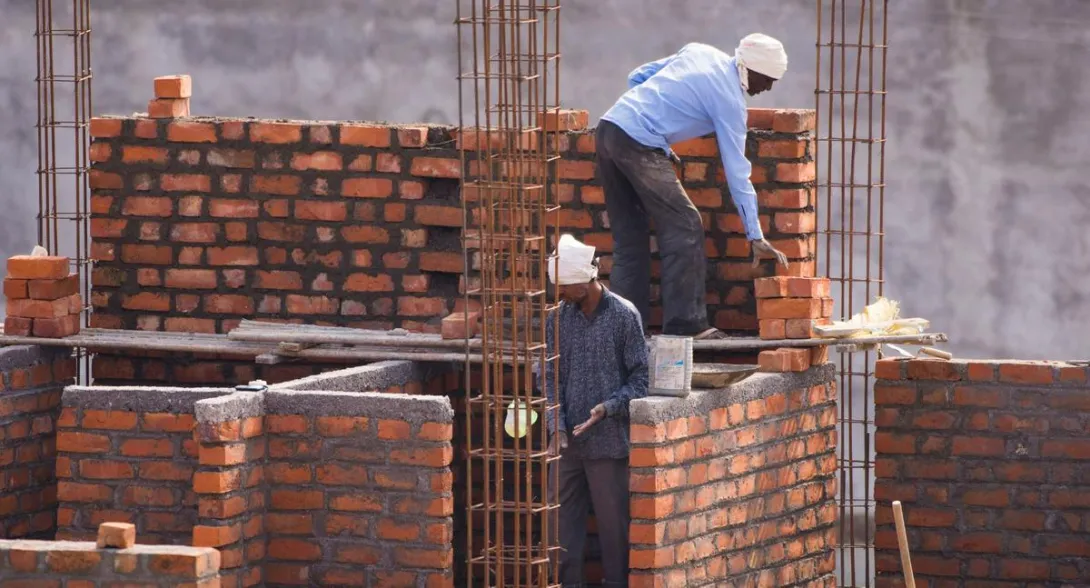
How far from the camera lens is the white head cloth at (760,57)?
8.48 m

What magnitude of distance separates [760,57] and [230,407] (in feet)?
8.39

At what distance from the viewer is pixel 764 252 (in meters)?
8.63

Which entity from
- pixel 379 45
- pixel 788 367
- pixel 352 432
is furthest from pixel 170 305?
pixel 379 45

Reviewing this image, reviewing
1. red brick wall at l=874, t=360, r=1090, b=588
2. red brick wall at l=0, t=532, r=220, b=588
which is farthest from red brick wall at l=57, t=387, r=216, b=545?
red brick wall at l=874, t=360, r=1090, b=588

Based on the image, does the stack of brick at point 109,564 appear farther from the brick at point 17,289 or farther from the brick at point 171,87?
the brick at point 171,87

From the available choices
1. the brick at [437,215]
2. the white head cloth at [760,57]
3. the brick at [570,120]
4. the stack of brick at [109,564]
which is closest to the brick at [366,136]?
the brick at [437,215]

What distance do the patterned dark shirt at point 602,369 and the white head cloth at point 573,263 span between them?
0.49ft

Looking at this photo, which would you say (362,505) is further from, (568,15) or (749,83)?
(568,15)

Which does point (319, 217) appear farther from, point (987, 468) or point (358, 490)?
point (987, 468)

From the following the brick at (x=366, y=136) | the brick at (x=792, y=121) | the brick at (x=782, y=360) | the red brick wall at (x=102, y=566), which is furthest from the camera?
the brick at (x=366, y=136)

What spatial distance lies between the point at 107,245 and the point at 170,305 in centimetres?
38

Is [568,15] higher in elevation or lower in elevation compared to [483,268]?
higher

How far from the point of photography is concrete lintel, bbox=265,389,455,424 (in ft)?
24.6

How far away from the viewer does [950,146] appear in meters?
12.7
